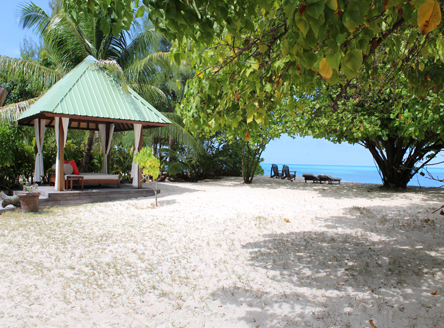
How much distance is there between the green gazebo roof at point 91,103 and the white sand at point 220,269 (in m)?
3.05

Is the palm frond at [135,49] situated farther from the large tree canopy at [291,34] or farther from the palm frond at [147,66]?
the large tree canopy at [291,34]

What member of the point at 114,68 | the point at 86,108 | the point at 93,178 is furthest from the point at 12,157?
the point at 114,68

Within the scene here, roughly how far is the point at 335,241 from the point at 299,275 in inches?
69.2

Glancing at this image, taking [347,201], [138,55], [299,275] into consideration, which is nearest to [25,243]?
[299,275]

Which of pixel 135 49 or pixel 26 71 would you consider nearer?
pixel 26 71

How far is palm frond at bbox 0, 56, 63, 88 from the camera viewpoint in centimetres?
1061

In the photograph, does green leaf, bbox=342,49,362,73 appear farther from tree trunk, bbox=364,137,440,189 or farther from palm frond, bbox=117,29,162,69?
palm frond, bbox=117,29,162,69

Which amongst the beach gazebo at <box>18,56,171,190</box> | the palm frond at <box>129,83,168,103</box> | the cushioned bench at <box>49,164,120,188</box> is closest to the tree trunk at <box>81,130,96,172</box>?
the beach gazebo at <box>18,56,171,190</box>

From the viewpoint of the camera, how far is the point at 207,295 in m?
3.33

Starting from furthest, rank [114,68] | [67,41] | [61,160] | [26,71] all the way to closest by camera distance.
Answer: [67,41] < [26,71] < [114,68] < [61,160]

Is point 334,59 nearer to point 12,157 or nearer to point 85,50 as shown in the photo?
point 12,157

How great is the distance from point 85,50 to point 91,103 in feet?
14.5

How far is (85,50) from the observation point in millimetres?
Answer: 12406

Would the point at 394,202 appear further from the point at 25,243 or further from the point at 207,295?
the point at 25,243
